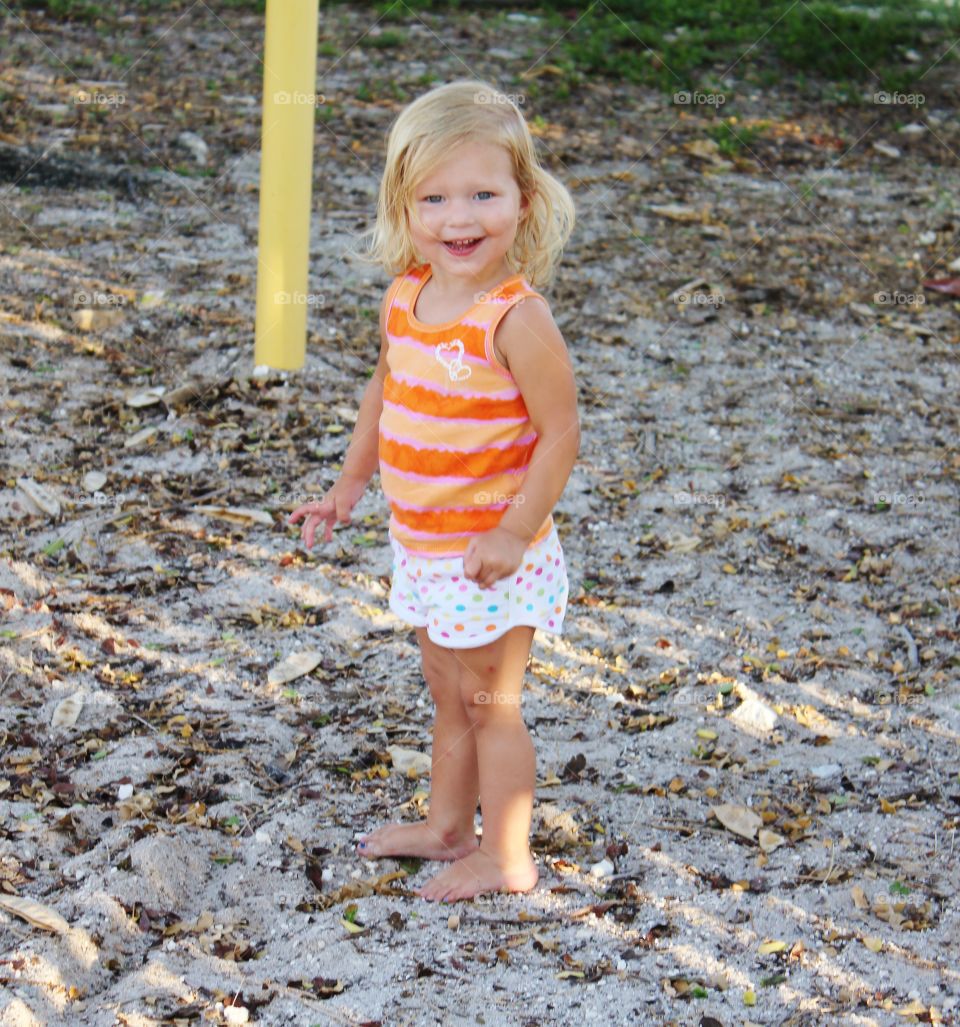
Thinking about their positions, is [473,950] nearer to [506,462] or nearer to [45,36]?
[506,462]

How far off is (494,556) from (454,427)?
24 cm

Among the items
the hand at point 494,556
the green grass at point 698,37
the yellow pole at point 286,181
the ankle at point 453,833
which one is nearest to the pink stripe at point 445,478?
the hand at point 494,556

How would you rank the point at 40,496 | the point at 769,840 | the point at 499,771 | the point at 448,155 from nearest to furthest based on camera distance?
the point at 448,155 → the point at 499,771 → the point at 769,840 → the point at 40,496

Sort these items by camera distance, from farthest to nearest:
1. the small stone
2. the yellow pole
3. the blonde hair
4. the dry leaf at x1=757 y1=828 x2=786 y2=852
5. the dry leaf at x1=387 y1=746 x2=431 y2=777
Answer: the yellow pole → the dry leaf at x1=387 y1=746 x2=431 y2=777 → the dry leaf at x1=757 y1=828 x2=786 y2=852 → the small stone → the blonde hair

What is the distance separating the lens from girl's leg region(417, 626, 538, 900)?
8.50ft

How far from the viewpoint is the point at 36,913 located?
2486 millimetres

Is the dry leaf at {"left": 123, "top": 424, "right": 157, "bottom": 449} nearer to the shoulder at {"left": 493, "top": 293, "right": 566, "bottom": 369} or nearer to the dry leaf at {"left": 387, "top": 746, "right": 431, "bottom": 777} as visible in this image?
the dry leaf at {"left": 387, "top": 746, "right": 431, "bottom": 777}

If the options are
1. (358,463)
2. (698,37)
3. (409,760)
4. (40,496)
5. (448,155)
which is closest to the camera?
(448,155)

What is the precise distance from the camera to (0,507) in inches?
162

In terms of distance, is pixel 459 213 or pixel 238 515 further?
pixel 238 515

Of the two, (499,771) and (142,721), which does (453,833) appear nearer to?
(499,771)

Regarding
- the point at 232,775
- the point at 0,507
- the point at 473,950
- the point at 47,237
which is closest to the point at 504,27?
the point at 47,237

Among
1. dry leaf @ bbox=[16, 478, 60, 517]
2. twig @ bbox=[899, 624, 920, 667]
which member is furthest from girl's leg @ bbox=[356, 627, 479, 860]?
dry leaf @ bbox=[16, 478, 60, 517]

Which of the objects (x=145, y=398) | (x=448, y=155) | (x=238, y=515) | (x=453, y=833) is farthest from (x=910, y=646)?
(x=145, y=398)
